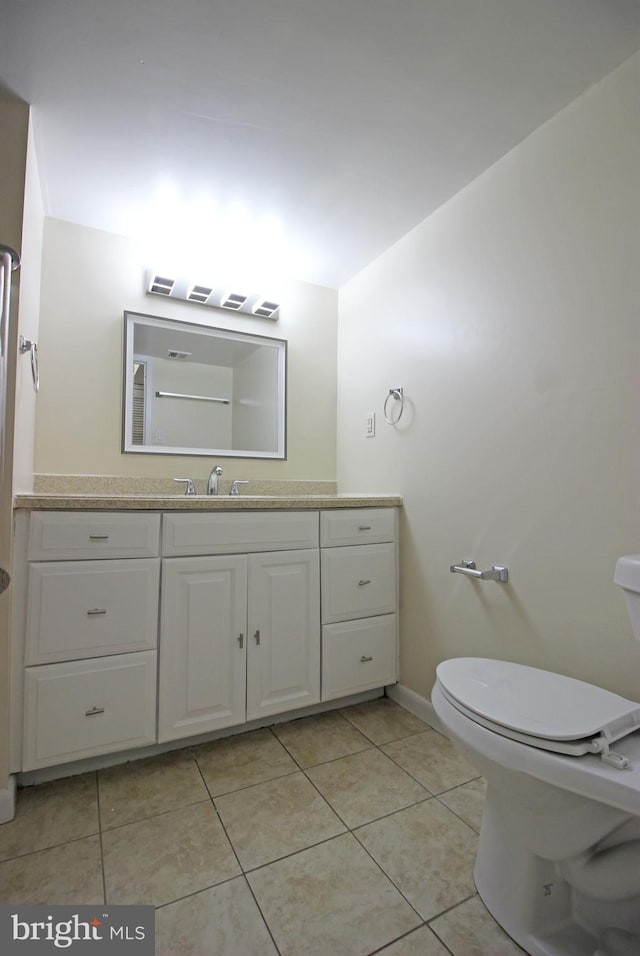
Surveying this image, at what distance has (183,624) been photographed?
151 centimetres

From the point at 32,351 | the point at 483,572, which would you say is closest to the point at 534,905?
the point at 483,572

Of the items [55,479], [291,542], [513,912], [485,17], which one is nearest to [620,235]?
[485,17]

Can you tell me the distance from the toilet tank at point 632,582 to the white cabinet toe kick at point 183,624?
105 cm

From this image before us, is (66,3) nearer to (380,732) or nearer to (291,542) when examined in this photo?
(291,542)

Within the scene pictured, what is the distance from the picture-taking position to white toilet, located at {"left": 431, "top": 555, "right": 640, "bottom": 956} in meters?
0.79

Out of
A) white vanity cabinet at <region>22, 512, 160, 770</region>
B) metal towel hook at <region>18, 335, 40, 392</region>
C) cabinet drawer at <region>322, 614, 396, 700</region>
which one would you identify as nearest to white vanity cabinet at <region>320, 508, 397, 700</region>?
cabinet drawer at <region>322, 614, 396, 700</region>

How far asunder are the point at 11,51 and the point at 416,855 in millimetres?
2307

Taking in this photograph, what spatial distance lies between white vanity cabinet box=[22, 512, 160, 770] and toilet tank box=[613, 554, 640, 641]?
1272 millimetres

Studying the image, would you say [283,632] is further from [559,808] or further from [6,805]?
[559,808]

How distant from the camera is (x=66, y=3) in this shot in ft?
3.48

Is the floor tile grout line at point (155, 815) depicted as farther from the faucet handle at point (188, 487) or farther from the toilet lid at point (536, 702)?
the faucet handle at point (188, 487)

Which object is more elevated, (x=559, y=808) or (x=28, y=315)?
(x=28, y=315)

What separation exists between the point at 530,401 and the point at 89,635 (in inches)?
61.1

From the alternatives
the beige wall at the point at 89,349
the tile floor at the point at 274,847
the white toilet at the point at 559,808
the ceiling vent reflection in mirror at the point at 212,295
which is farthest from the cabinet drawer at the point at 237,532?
the ceiling vent reflection in mirror at the point at 212,295
